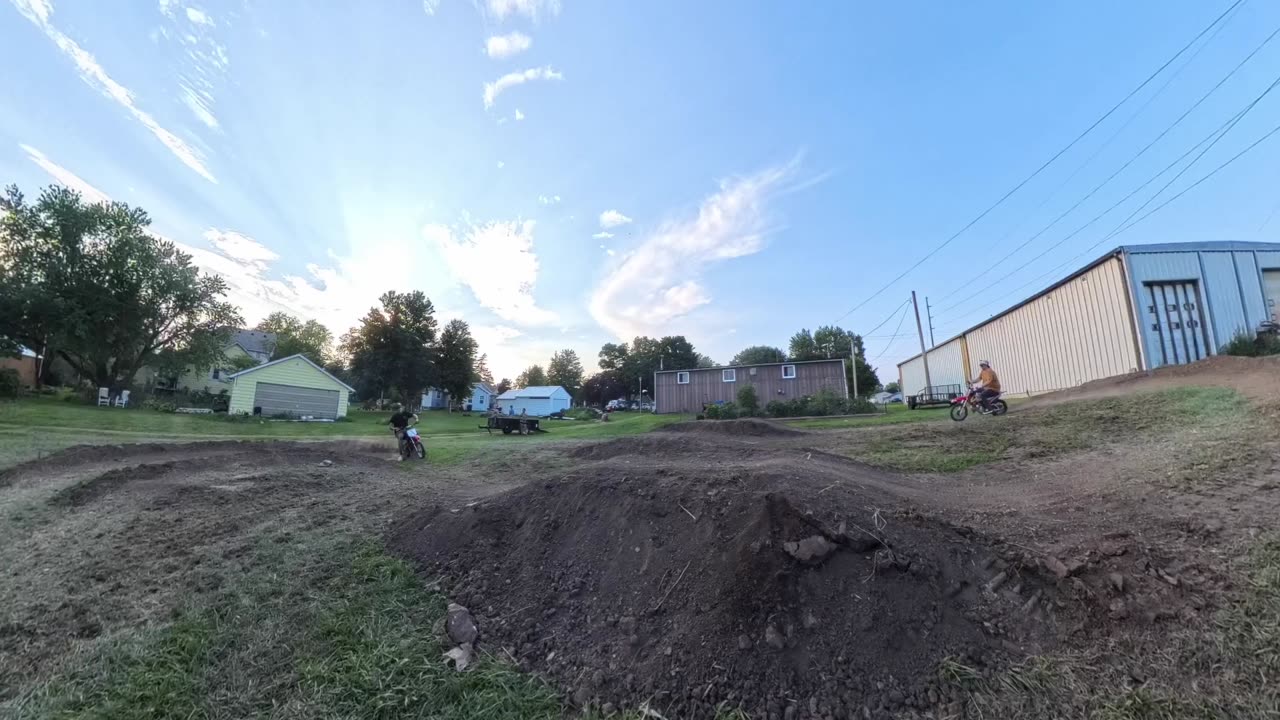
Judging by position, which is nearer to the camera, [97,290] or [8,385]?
[8,385]

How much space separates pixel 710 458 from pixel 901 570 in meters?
5.23

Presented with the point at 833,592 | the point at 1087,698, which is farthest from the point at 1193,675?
the point at 833,592

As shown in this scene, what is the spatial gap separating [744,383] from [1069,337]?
20186 millimetres

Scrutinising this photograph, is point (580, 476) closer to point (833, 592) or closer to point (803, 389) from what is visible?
point (833, 592)

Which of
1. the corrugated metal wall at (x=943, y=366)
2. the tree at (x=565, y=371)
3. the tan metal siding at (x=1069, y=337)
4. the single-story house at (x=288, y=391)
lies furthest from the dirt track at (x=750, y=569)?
the tree at (x=565, y=371)

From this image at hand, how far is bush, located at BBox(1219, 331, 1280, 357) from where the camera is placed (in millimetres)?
12633

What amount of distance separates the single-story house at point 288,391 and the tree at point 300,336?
34.8 meters

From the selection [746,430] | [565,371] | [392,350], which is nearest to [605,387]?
[565,371]

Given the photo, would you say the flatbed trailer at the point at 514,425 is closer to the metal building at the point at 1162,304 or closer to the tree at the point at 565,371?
the metal building at the point at 1162,304

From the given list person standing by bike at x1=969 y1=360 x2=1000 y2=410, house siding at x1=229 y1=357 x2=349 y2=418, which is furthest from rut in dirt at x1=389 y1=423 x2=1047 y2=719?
house siding at x1=229 y1=357 x2=349 y2=418

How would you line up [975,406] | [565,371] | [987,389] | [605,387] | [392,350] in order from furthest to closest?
1. [565,371]
2. [605,387]
3. [392,350]
4. [975,406]
5. [987,389]

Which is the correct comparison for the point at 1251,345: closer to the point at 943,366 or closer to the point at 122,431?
the point at 943,366

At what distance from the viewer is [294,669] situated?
2.58 meters

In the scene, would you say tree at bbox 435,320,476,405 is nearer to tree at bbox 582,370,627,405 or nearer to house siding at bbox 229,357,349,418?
house siding at bbox 229,357,349,418
